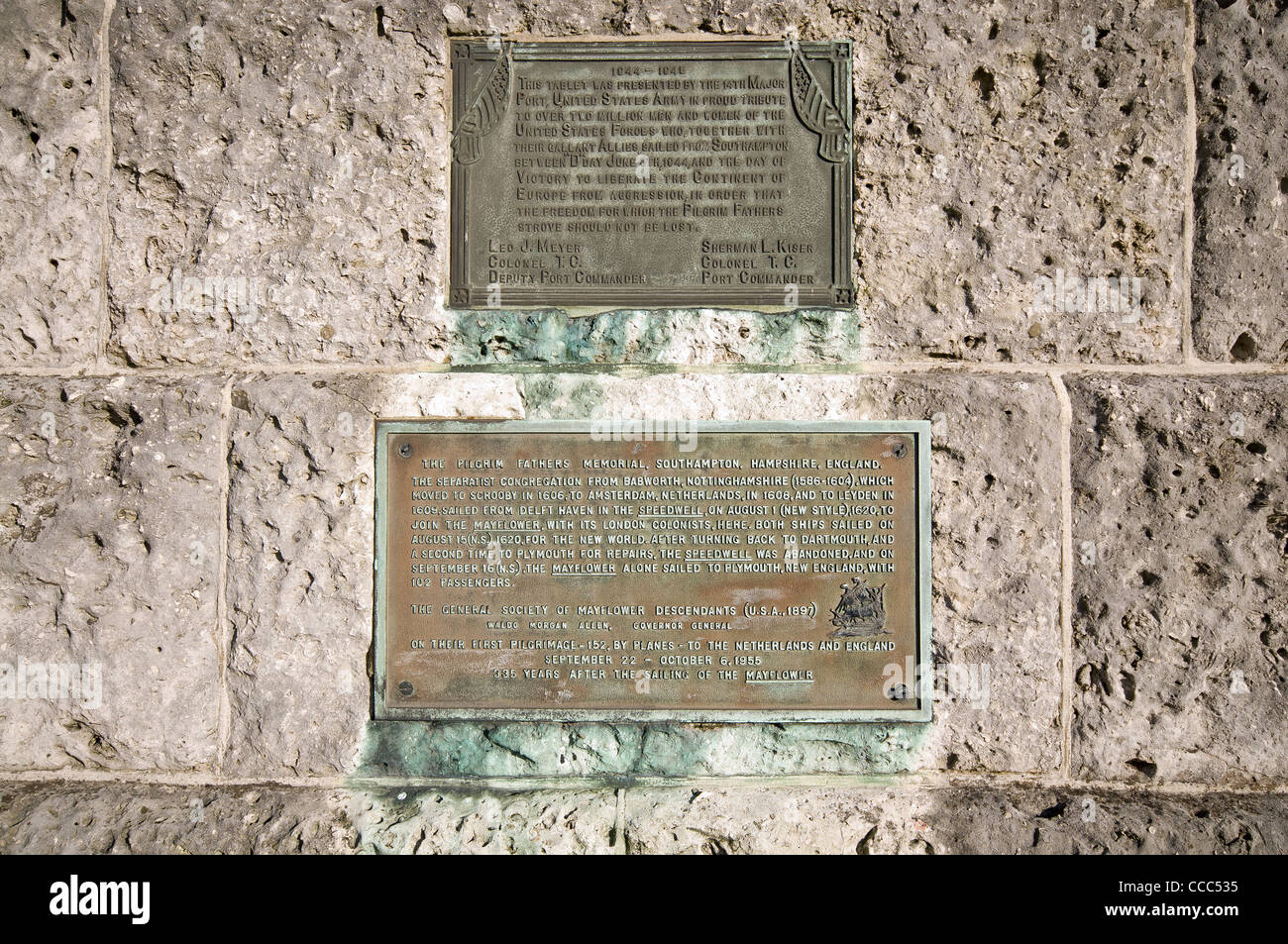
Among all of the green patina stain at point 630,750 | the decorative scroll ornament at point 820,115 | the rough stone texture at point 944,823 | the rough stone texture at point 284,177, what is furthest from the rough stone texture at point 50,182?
the rough stone texture at point 944,823

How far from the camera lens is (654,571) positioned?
10.7 feet

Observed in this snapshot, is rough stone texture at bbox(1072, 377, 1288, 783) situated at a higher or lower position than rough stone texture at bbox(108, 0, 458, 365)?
lower

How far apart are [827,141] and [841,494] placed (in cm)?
137

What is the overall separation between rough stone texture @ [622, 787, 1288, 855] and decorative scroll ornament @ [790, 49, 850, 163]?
245 cm

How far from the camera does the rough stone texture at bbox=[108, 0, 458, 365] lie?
3314 mm

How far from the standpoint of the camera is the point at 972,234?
3291mm

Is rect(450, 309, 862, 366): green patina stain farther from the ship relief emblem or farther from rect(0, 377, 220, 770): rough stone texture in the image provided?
rect(0, 377, 220, 770): rough stone texture

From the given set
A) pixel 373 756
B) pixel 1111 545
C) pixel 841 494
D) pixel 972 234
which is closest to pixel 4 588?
pixel 373 756

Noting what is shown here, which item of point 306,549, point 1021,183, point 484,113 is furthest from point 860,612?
point 484,113

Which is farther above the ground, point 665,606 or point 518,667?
point 665,606

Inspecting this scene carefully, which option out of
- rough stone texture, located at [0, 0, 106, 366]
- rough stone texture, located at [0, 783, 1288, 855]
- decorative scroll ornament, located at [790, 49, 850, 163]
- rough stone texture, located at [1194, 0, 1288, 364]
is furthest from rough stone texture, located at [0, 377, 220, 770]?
rough stone texture, located at [1194, 0, 1288, 364]
